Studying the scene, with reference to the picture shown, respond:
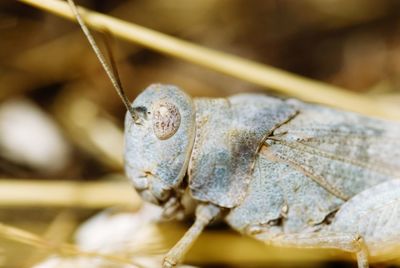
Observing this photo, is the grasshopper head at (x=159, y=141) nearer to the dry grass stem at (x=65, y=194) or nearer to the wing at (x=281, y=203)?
the wing at (x=281, y=203)

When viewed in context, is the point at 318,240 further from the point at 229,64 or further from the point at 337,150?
the point at 229,64

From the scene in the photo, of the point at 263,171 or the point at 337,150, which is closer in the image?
the point at 263,171

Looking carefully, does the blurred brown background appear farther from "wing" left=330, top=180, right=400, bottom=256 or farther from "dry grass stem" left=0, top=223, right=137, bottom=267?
"wing" left=330, top=180, right=400, bottom=256

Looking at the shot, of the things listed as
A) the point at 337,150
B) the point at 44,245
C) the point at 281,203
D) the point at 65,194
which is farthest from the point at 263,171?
the point at 65,194

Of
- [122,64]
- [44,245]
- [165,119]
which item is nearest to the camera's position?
[165,119]

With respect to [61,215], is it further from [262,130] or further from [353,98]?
[353,98]

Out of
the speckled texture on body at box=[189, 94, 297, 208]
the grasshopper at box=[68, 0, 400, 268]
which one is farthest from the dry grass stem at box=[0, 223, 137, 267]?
the speckled texture on body at box=[189, 94, 297, 208]

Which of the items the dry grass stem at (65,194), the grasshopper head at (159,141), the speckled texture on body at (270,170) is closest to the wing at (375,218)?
the speckled texture on body at (270,170)
